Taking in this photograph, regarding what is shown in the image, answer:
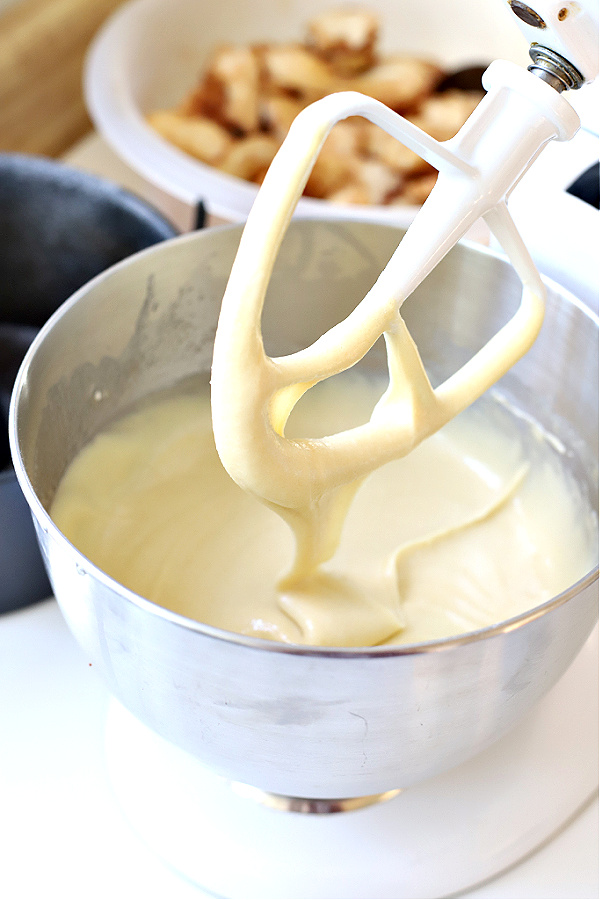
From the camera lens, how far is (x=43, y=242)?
83 cm

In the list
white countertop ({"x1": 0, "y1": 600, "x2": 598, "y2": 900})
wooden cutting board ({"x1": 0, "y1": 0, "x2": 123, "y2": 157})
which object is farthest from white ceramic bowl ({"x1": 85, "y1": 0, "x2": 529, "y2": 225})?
white countertop ({"x1": 0, "y1": 600, "x2": 598, "y2": 900})

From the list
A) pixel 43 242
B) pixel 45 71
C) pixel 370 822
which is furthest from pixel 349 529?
pixel 45 71

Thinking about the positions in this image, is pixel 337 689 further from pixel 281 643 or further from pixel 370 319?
pixel 370 319

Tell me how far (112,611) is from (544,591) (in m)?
0.32

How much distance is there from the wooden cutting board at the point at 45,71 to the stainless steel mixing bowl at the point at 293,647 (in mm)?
421

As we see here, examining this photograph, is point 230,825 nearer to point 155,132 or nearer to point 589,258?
point 589,258

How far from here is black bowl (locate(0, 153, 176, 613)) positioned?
2.36 ft

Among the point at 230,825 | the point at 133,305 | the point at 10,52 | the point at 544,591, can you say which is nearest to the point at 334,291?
the point at 133,305

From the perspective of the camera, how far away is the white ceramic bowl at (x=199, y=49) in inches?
33.0

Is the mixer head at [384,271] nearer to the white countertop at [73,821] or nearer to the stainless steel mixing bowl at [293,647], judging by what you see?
the stainless steel mixing bowl at [293,647]

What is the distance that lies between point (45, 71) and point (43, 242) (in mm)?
264

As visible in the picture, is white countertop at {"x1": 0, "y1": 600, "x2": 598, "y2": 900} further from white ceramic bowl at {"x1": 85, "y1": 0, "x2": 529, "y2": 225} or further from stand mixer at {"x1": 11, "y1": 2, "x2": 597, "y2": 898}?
white ceramic bowl at {"x1": 85, "y1": 0, "x2": 529, "y2": 225}

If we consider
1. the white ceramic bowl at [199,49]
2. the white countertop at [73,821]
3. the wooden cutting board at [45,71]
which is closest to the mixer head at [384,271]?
the white countertop at [73,821]

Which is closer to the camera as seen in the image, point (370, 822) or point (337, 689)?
point (337, 689)
